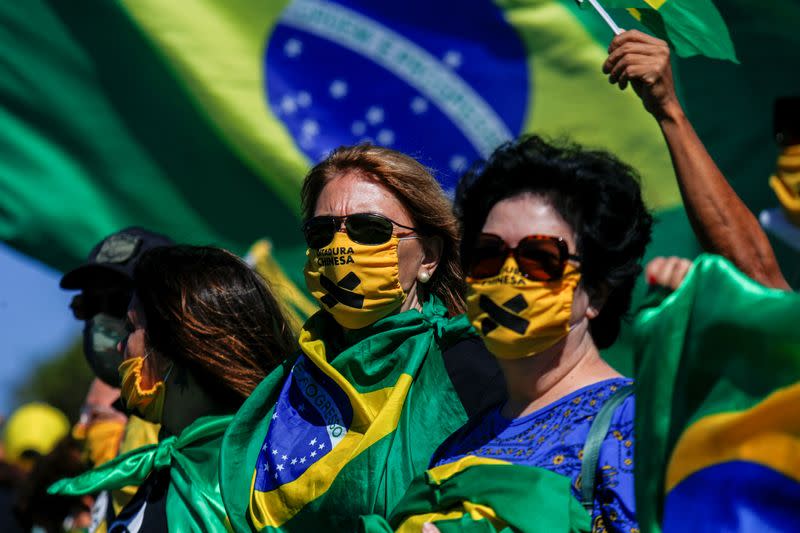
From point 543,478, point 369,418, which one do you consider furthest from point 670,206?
point 543,478

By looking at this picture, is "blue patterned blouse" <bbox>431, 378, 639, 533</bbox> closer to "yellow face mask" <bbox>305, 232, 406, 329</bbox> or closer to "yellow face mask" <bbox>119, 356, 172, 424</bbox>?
"yellow face mask" <bbox>305, 232, 406, 329</bbox>

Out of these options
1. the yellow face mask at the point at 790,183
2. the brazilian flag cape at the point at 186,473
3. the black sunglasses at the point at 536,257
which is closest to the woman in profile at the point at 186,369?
the brazilian flag cape at the point at 186,473

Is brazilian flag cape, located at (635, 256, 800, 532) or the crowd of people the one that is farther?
the crowd of people

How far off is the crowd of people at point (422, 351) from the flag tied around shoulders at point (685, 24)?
274mm

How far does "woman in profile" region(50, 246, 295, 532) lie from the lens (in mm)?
3680

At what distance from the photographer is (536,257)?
8.55ft

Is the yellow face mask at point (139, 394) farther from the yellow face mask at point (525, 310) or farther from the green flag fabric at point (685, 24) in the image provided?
the green flag fabric at point (685, 24)

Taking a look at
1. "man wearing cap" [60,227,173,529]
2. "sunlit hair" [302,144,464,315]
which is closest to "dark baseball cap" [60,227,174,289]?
"man wearing cap" [60,227,173,529]

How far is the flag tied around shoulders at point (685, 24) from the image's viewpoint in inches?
119

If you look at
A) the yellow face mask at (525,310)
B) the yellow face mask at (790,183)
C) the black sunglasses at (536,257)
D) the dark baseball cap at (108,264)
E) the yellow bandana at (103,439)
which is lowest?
the yellow face mask at (790,183)

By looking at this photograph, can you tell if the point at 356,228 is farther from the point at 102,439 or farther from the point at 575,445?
the point at 102,439

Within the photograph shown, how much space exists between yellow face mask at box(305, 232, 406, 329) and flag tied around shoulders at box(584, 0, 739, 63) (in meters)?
0.90

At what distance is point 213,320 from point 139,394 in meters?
0.31

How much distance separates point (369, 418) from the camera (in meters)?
3.25
